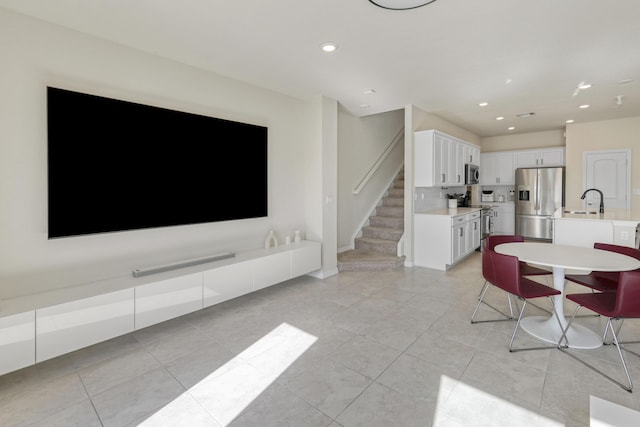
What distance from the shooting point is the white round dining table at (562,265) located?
252 centimetres

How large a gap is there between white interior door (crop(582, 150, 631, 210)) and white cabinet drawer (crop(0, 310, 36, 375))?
8893 millimetres

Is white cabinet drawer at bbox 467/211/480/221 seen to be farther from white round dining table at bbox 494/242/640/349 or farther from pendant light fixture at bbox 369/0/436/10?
pendant light fixture at bbox 369/0/436/10

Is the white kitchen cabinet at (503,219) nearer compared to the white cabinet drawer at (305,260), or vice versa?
the white cabinet drawer at (305,260)

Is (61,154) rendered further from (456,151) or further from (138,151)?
(456,151)

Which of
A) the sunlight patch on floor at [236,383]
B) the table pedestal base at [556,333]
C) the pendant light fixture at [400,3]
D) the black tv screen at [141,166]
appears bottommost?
the sunlight patch on floor at [236,383]

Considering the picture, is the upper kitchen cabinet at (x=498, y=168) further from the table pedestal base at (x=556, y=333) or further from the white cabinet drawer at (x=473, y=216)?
the table pedestal base at (x=556, y=333)

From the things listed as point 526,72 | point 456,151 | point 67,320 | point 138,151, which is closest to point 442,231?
point 456,151

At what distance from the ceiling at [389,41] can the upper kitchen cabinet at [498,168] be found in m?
3.23

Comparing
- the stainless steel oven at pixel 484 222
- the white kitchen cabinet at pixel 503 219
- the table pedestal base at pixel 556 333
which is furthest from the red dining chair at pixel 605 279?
the white kitchen cabinet at pixel 503 219

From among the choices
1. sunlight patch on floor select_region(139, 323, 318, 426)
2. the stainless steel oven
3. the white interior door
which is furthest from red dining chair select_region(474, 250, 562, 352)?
the white interior door

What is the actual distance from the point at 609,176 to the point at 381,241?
16.2 ft

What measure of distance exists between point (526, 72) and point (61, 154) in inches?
189

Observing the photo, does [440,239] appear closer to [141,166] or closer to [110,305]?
[141,166]

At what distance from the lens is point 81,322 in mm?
2352
